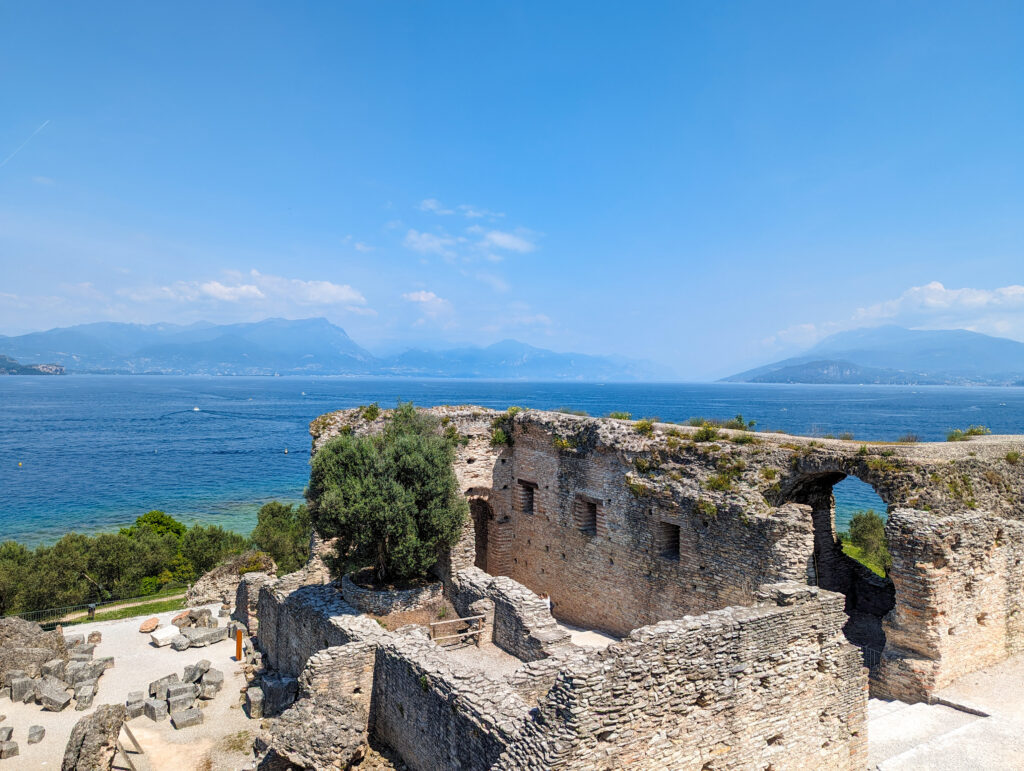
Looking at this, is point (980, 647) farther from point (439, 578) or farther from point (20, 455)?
point (20, 455)

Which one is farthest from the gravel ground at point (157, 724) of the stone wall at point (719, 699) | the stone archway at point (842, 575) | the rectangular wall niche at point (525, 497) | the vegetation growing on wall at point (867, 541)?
the vegetation growing on wall at point (867, 541)

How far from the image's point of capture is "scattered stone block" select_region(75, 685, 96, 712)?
14914 mm

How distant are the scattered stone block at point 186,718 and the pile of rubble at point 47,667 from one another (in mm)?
3079

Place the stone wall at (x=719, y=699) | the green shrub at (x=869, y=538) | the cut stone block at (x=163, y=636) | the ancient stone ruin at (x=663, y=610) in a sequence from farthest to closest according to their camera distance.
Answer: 1. the green shrub at (x=869, y=538)
2. the cut stone block at (x=163, y=636)
3. the ancient stone ruin at (x=663, y=610)
4. the stone wall at (x=719, y=699)

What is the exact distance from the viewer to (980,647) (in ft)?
36.2

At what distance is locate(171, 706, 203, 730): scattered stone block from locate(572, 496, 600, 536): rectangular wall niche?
405 inches

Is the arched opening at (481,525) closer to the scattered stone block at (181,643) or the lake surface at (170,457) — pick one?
the scattered stone block at (181,643)

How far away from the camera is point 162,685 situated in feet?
49.6

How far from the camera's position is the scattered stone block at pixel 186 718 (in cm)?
1368

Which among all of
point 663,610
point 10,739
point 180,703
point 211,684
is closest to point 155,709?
point 180,703

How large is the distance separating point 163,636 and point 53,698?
4437 millimetres

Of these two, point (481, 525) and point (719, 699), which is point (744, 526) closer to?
point (719, 699)

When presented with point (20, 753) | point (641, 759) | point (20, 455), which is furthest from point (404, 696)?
point (20, 455)

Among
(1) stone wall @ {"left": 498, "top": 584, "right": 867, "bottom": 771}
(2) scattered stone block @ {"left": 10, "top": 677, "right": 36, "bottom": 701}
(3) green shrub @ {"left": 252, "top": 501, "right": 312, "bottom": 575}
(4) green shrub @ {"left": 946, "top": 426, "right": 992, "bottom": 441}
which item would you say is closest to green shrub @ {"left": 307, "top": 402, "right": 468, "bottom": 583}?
(1) stone wall @ {"left": 498, "top": 584, "right": 867, "bottom": 771}
